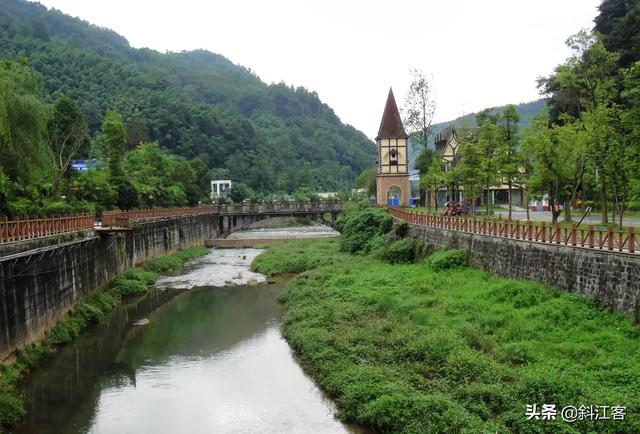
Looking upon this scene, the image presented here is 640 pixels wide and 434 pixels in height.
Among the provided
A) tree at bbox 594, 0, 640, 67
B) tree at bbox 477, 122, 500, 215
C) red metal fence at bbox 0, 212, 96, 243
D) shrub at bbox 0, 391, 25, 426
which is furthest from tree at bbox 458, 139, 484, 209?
shrub at bbox 0, 391, 25, 426

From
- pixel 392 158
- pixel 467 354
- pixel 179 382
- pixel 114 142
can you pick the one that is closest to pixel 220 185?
pixel 114 142

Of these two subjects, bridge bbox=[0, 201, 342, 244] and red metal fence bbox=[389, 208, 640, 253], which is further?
bridge bbox=[0, 201, 342, 244]

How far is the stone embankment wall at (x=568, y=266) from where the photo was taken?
19547mm

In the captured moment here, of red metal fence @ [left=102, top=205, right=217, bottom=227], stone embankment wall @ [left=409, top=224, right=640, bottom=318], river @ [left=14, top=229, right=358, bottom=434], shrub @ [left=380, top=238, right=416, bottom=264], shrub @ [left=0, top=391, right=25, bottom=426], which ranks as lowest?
river @ [left=14, top=229, right=358, bottom=434]

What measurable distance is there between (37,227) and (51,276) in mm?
2397

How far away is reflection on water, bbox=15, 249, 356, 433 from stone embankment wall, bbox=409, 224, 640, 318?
10.4 m

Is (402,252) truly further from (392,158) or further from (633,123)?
(392,158)

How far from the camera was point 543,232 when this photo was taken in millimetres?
26000

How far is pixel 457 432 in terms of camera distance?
15227 millimetres

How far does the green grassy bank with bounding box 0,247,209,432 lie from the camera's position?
18809 millimetres

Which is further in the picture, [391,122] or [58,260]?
[391,122]

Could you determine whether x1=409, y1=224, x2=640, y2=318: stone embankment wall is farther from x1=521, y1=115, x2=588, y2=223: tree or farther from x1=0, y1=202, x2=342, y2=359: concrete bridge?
x1=0, y1=202, x2=342, y2=359: concrete bridge

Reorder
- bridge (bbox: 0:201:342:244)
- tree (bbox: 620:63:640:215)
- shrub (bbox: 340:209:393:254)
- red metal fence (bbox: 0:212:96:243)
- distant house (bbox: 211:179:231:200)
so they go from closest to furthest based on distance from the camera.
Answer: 1. red metal fence (bbox: 0:212:96:243)
2. bridge (bbox: 0:201:342:244)
3. tree (bbox: 620:63:640:215)
4. shrub (bbox: 340:209:393:254)
5. distant house (bbox: 211:179:231:200)

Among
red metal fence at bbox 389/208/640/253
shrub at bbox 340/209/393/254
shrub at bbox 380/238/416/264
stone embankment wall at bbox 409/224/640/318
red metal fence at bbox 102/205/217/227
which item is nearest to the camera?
stone embankment wall at bbox 409/224/640/318
